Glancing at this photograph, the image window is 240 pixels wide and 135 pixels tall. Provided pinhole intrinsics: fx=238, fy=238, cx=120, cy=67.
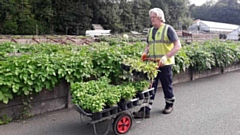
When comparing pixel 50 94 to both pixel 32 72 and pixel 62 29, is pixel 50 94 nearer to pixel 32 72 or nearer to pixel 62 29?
Result: pixel 32 72

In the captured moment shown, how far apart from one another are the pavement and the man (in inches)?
10.4

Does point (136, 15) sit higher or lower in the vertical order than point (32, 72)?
higher

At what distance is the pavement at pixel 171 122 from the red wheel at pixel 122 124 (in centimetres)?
9

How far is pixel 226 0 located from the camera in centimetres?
6128

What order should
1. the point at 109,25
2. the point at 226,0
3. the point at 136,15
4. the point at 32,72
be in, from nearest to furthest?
the point at 32,72, the point at 109,25, the point at 136,15, the point at 226,0

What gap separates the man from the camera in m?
3.44

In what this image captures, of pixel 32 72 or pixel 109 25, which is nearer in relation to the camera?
pixel 32 72

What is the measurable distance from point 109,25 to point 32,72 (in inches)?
938

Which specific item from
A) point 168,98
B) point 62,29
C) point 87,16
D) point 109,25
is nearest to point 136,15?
point 109,25

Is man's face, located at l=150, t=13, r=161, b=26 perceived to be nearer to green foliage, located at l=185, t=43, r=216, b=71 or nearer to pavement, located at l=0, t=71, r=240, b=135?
pavement, located at l=0, t=71, r=240, b=135

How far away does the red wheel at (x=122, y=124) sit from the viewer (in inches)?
118

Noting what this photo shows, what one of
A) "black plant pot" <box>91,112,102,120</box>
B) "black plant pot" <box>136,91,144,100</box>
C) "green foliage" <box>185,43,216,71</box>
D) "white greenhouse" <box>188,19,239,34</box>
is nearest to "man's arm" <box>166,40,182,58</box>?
"black plant pot" <box>136,91,144,100</box>

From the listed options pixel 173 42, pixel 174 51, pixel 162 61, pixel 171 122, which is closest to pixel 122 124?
pixel 171 122

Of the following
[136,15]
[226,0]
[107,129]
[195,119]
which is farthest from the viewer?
[226,0]
